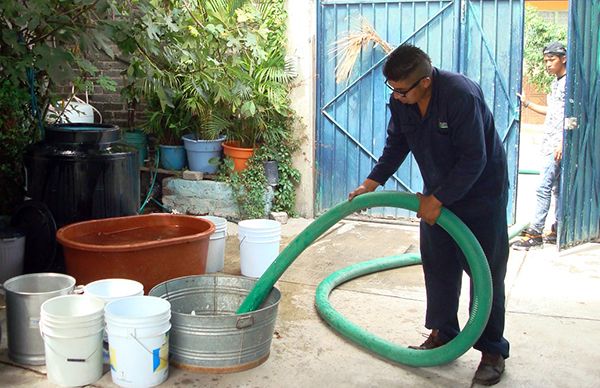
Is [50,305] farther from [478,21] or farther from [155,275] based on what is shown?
[478,21]

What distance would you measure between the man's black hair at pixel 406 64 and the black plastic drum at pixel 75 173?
7.92 feet

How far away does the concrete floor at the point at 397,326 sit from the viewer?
11.6 feet

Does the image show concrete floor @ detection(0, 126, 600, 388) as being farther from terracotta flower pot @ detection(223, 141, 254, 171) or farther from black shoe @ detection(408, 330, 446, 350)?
terracotta flower pot @ detection(223, 141, 254, 171)

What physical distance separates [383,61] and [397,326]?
3.23 metres

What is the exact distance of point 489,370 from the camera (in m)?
3.51

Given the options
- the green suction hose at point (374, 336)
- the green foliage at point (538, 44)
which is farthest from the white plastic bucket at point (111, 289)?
the green foliage at point (538, 44)

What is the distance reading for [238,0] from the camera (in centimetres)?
637

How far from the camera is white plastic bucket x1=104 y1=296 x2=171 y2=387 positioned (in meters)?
3.29

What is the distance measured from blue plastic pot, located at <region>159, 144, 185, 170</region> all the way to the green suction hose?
350 cm

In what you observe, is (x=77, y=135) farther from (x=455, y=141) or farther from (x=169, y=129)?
(x=455, y=141)

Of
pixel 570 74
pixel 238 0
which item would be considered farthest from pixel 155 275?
pixel 570 74

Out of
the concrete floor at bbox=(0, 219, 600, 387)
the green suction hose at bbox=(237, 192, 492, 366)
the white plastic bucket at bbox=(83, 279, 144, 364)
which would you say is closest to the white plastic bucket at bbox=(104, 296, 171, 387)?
the concrete floor at bbox=(0, 219, 600, 387)

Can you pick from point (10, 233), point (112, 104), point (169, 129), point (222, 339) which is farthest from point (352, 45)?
point (222, 339)

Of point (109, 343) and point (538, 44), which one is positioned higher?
point (538, 44)
